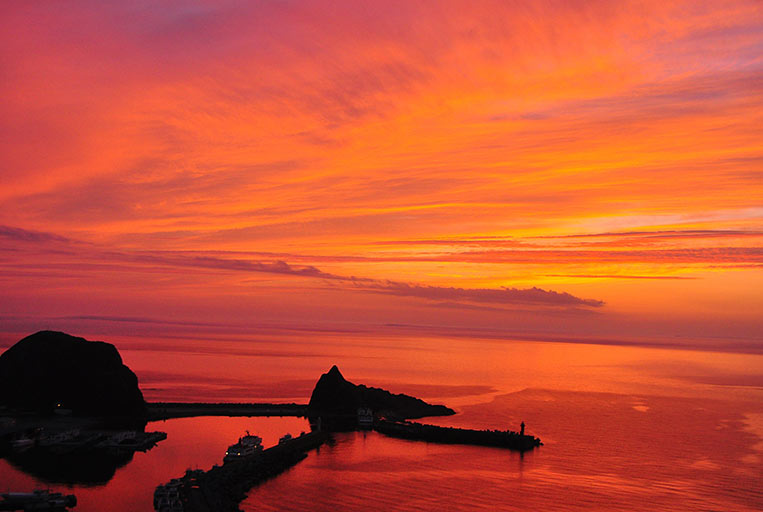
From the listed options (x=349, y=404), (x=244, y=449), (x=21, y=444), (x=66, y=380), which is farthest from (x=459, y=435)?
(x=66, y=380)

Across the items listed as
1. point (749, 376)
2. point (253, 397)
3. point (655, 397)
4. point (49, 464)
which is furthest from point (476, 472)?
point (749, 376)

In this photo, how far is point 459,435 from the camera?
227 ft

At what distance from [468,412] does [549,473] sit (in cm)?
3407

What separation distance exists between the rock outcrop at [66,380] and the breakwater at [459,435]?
87.8 ft

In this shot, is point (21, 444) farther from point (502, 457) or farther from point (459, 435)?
point (502, 457)

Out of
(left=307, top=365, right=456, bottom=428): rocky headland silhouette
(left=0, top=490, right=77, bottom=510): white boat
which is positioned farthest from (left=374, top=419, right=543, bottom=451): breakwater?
(left=0, top=490, right=77, bottom=510): white boat

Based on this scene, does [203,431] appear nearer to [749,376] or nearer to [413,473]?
[413,473]

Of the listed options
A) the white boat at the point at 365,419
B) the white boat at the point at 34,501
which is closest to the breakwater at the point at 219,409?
the white boat at the point at 365,419

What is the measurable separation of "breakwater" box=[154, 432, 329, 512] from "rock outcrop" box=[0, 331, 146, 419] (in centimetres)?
2056

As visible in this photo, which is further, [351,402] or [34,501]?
[351,402]

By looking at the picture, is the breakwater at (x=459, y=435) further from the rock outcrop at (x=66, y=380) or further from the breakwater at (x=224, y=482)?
the rock outcrop at (x=66, y=380)

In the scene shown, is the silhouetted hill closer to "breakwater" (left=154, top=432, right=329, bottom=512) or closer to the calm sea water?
the calm sea water

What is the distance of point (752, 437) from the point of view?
253 feet

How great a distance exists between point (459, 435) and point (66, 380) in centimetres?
4037
